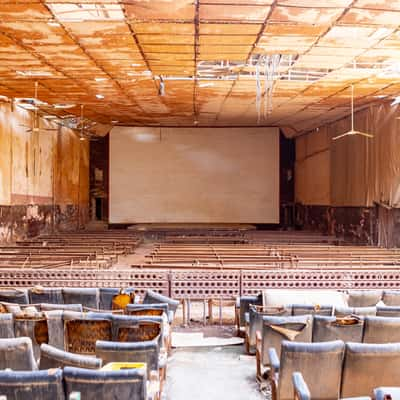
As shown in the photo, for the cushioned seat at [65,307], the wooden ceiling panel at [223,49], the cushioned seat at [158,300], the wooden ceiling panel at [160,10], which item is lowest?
the cushioned seat at [158,300]

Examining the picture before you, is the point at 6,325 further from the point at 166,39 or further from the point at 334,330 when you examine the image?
the point at 166,39

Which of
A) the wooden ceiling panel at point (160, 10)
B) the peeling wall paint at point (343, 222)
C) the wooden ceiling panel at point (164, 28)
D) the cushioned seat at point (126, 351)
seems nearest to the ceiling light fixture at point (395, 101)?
the peeling wall paint at point (343, 222)

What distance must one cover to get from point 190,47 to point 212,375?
6184mm

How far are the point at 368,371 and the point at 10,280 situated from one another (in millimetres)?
6669

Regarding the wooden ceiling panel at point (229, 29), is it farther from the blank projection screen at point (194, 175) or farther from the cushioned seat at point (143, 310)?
the blank projection screen at point (194, 175)

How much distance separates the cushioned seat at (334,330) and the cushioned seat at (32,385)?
2.67 m

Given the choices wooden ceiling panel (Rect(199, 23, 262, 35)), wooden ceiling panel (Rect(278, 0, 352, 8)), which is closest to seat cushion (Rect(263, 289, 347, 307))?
wooden ceiling panel (Rect(278, 0, 352, 8))

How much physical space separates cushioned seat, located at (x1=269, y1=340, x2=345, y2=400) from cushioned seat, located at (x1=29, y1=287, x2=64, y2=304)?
374 centimetres

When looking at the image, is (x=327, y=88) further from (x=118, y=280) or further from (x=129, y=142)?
(x=129, y=142)

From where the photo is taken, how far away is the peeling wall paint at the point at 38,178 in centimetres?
1545

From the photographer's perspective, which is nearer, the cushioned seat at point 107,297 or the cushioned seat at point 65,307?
the cushioned seat at point 65,307

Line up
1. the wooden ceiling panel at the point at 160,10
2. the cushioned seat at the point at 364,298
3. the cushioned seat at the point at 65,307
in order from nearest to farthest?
the cushioned seat at the point at 65,307, the cushioned seat at the point at 364,298, the wooden ceiling panel at the point at 160,10

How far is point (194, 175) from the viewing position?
24.4 metres

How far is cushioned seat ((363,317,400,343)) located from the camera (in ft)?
16.0
